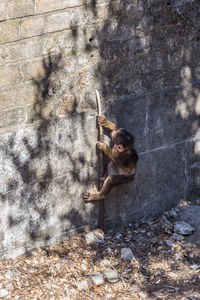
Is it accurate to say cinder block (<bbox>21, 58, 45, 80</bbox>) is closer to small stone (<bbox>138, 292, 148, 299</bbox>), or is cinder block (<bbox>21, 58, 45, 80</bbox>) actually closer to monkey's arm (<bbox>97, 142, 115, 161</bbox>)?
monkey's arm (<bbox>97, 142, 115, 161</bbox>)

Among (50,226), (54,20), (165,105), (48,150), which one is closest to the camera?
(54,20)

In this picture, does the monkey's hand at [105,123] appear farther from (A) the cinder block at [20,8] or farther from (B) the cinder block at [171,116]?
(A) the cinder block at [20,8]

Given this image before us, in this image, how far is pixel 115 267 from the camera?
19.1 ft

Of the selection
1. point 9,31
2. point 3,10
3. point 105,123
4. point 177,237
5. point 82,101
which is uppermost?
point 3,10

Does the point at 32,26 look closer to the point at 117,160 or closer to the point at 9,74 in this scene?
the point at 9,74

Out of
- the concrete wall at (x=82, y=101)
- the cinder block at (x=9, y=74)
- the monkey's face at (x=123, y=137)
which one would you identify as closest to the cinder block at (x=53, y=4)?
the concrete wall at (x=82, y=101)

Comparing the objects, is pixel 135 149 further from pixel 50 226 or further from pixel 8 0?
Answer: pixel 8 0

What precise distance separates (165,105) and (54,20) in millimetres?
1929

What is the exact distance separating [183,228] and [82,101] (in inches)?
87.5

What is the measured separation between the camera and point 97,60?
5.48 m

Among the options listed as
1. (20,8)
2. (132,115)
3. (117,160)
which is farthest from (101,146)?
(20,8)

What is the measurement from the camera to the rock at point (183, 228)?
6.42 m

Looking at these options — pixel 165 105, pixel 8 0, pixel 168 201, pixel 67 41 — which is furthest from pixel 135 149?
pixel 8 0

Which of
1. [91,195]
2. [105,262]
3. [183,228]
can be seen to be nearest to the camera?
[105,262]
